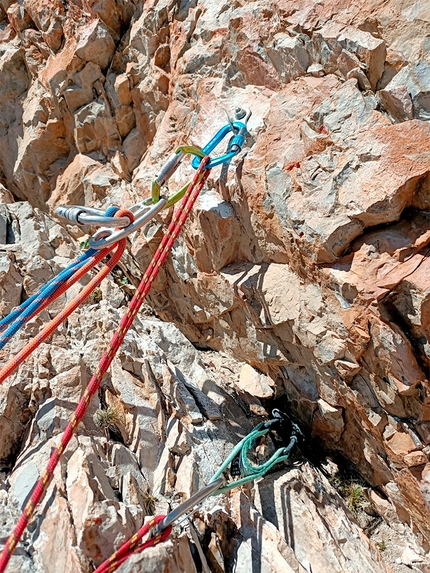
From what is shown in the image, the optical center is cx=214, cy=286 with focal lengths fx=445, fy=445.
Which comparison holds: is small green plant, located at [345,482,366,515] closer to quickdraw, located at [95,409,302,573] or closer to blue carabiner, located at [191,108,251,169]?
quickdraw, located at [95,409,302,573]

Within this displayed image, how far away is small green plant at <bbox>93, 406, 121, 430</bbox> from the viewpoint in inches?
149

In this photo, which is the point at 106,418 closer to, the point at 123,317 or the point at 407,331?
the point at 123,317

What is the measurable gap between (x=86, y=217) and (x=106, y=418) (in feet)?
5.88

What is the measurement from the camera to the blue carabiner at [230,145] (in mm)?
4082

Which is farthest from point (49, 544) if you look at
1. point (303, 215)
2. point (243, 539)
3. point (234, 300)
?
point (303, 215)

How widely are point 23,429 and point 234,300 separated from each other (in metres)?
2.24

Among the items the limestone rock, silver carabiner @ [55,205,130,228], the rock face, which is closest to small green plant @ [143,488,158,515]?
the rock face

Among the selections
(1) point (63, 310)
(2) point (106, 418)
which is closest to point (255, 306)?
(2) point (106, 418)

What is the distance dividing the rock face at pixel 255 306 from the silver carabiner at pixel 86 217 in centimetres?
137

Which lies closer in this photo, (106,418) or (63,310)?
(63,310)

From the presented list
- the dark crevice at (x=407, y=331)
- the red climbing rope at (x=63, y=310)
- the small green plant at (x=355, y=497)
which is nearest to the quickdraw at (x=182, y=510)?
the small green plant at (x=355, y=497)

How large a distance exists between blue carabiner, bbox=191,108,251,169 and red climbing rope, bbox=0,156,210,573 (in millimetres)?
117

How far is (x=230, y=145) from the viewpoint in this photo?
416cm

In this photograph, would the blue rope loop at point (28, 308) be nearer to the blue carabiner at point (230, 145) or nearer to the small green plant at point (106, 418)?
the small green plant at point (106, 418)
